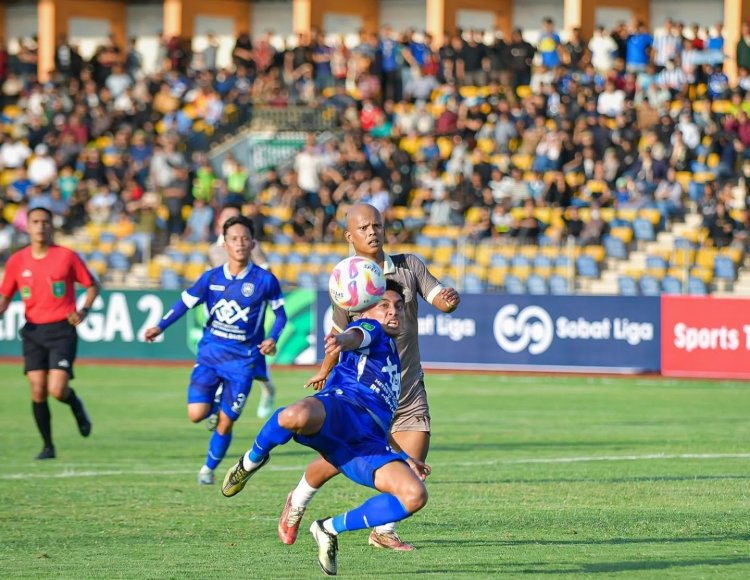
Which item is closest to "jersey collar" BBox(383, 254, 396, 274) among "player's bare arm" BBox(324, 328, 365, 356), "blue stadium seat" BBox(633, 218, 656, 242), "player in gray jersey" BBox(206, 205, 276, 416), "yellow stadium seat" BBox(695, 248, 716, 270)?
"player's bare arm" BBox(324, 328, 365, 356)

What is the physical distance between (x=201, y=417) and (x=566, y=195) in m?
15.9

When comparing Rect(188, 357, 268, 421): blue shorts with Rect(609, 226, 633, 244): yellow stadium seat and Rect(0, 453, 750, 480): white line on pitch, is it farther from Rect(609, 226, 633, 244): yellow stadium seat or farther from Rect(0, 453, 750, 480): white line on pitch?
Rect(609, 226, 633, 244): yellow stadium seat

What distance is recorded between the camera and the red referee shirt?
45.9 feet

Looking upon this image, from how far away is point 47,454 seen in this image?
14.2 meters

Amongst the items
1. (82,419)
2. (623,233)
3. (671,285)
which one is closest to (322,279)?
(623,233)

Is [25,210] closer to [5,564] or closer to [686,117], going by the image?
[686,117]

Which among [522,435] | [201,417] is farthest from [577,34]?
[201,417]

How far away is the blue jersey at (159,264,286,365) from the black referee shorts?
1.97 meters

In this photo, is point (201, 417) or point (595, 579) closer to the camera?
point (595, 579)

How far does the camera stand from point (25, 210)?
108ft

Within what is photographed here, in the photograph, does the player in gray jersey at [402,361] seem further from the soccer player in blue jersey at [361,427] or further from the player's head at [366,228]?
the soccer player in blue jersey at [361,427]

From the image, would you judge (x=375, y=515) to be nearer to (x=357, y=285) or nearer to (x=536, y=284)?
(x=357, y=285)

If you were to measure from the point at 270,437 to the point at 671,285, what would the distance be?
58.5 ft

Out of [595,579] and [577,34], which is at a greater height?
[577,34]
